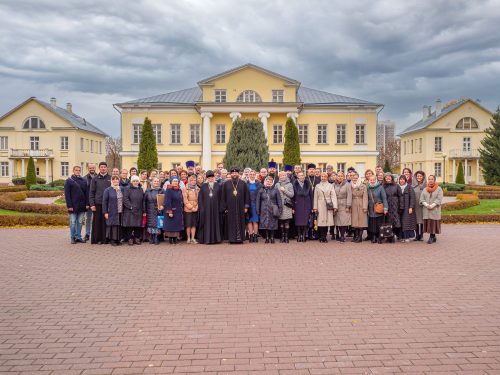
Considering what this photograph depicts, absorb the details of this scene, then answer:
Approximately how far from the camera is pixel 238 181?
41.5ft

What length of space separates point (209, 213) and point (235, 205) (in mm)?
731

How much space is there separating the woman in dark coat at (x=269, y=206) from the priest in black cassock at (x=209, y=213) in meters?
1.14

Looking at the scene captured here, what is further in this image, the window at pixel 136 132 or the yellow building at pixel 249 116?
the window at pixel 136 132

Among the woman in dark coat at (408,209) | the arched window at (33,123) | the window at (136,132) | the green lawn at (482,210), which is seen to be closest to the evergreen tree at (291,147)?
the green lawn at (482,210)

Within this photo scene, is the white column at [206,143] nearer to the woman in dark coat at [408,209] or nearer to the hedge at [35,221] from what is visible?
the hedge at [35,221]

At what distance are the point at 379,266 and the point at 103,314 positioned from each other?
5.45m

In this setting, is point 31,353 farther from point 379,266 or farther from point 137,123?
point 137,123

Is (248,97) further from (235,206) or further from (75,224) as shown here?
(75,224)

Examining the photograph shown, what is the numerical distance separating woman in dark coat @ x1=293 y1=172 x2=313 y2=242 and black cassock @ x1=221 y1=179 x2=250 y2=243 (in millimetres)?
1324

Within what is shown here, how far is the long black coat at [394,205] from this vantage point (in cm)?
1259

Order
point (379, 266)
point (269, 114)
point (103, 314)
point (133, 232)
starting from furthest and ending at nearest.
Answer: point (269, 114) < point (133, 232) < point (379, 266) < point (103, 314)

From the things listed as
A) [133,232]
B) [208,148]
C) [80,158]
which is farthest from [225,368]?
[80,158]

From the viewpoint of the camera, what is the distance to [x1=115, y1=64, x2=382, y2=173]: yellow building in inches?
1630

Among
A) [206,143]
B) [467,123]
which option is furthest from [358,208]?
[467,123]
